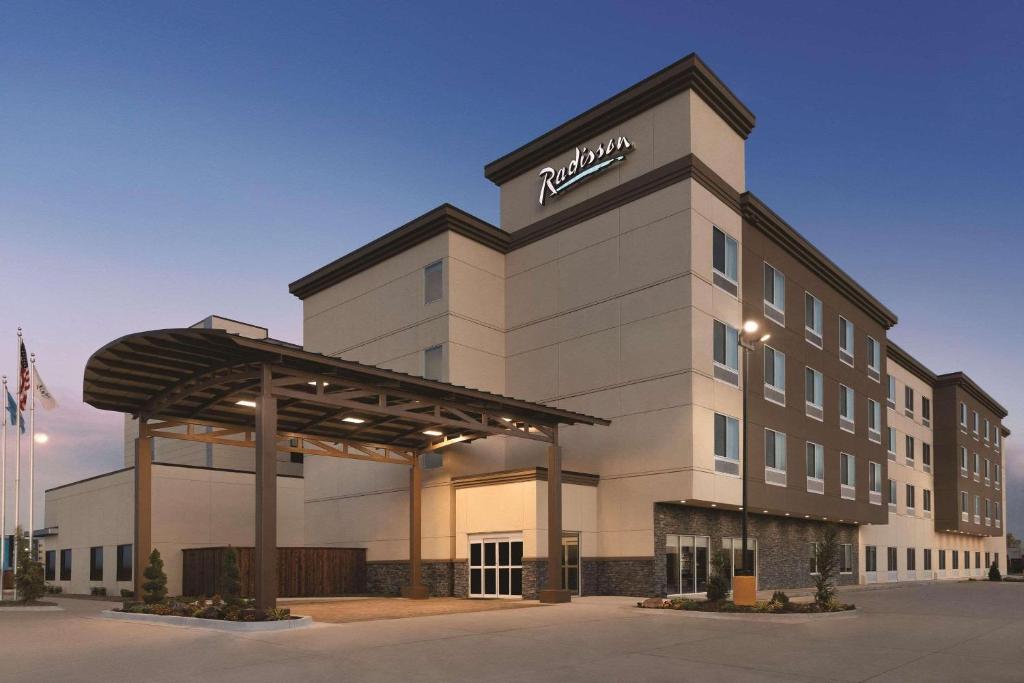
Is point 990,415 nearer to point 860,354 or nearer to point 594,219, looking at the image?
point 860,354

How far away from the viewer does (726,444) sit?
31891 mm

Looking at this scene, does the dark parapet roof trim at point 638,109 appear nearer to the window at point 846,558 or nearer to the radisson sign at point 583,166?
the radisson sign at point 583,166

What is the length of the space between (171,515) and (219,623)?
1924 centimetres

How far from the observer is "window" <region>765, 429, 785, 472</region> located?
115 ft

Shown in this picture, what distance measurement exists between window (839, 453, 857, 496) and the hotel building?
19cm

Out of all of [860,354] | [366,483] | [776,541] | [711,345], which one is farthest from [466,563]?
[860,354]

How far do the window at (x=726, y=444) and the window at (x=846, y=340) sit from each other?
13784mm

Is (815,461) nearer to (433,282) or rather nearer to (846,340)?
(846,340)

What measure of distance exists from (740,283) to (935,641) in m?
18.1

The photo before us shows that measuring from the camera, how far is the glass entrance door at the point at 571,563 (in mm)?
30392

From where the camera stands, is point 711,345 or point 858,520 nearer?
point 711,345

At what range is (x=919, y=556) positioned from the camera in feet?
195

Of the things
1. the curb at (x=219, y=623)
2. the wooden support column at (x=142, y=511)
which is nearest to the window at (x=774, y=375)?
the curb at (x=219, y=623)

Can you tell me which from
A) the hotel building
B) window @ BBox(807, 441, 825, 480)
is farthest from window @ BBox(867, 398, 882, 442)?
window @ BBox(807, 441, 825, 480)
